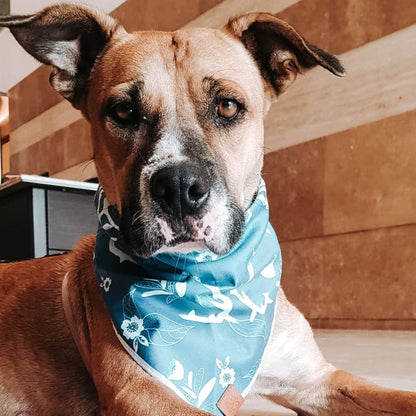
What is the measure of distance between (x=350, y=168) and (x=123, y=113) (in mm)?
2455

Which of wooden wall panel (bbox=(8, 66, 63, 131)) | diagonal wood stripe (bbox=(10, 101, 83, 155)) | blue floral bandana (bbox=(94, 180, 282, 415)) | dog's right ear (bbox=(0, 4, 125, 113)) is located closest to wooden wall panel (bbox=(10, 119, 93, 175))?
diagonal wood stripe (bbox=(10, 101, 83, 155))

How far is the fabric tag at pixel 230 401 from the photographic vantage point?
59.1 inches

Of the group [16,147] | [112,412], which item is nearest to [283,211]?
[112,412]

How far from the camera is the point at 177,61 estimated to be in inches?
64.9

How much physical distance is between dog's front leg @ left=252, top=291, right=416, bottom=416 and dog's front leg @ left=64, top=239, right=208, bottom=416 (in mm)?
432

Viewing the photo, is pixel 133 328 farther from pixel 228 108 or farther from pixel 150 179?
pixel 228 108

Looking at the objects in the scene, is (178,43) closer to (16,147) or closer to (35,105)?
(35,105)

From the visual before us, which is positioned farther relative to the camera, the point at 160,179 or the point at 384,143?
the point at 384,143

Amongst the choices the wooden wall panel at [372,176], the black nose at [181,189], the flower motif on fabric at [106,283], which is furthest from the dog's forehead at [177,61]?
the wooden wall panel at [372,176]

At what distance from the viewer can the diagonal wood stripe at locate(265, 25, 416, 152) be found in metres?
3.51

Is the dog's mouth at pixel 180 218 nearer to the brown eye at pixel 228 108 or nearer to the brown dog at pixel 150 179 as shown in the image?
the brown dog at pixel 150 179

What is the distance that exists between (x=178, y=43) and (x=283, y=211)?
8.86 feet

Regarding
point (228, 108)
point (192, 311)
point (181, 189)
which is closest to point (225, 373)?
point (192, 311)

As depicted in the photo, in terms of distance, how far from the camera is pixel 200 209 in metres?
1.37
